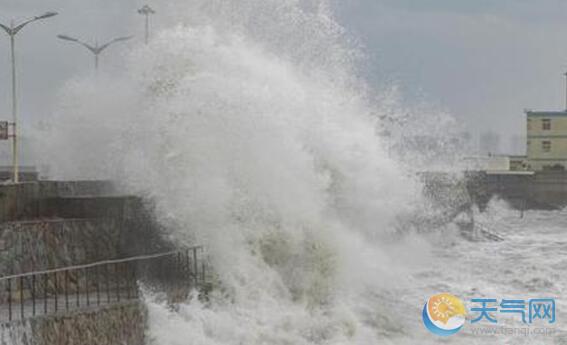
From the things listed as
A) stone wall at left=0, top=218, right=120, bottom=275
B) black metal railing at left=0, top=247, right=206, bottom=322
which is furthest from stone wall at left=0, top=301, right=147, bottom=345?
stone wall at left=0, top=218, right=120, bottom=275

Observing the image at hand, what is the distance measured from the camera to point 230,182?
16.1m

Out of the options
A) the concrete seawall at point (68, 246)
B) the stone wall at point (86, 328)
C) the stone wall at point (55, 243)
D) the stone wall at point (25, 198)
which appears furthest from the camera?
the stone wall at point (25, 198)

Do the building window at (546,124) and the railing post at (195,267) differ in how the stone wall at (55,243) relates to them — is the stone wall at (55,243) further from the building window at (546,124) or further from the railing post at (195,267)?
the building window at (546,124)

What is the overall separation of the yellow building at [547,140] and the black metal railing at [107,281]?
5795 cm

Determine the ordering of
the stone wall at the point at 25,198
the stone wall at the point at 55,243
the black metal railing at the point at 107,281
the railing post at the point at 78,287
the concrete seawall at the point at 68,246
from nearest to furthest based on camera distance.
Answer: the concrete seawall at the point at 68,246
the railing post at the point at 78,287
the black metal railing at the point at 107,281
the stone wall at the point at 55,243
the stone wall at the point at 25,198

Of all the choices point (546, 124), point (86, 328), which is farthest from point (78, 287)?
point (546, 124)

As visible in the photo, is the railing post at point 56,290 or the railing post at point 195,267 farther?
the railing post at point 195,267

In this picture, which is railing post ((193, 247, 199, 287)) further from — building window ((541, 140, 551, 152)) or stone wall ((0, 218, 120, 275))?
building window ((541, 140, 551, 152))

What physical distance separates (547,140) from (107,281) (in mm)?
60173

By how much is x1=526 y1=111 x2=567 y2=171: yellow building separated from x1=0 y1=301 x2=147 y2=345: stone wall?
59.9m

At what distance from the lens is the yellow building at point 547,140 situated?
227 ft

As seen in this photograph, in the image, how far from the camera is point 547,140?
230 ft

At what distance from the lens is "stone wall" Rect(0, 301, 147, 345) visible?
421 inches

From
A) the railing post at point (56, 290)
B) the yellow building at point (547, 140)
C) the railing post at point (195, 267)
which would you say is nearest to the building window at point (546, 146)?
the yellow building at point (547, 140)
